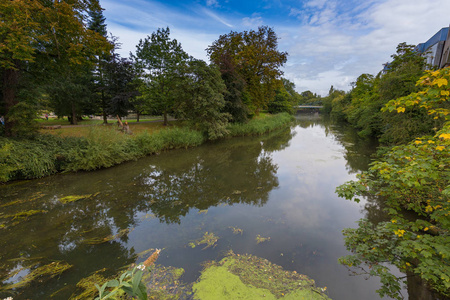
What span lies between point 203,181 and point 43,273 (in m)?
5.22

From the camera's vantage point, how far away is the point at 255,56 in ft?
63.3

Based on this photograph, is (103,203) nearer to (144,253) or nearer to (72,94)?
(144,253)

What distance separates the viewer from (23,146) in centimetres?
718

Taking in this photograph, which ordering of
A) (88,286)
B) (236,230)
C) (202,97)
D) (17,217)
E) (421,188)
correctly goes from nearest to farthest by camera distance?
(421,188) < (88,286) < (236,230) < (17,217) < (202,97)

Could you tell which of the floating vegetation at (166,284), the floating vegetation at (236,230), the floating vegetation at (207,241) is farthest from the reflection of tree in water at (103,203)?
the floating vegetation at (236,230)

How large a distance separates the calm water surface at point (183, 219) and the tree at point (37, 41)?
4125 mm

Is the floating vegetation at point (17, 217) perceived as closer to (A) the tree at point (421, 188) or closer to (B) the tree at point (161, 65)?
(A) the tree at point (421, 188)

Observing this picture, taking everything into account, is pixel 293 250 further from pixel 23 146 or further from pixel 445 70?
pixel 23 146

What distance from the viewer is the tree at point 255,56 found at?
19375mm

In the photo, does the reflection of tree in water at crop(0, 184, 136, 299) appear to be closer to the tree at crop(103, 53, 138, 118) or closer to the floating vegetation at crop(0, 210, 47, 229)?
the floating vegetation at crop(0, 210, 47, 229)

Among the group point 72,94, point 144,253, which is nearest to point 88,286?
point 144,253

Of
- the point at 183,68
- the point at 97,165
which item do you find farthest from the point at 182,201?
the point at 183,68

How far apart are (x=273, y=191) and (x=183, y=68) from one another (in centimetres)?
1212

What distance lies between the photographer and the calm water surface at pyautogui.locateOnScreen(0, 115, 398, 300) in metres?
3.53
